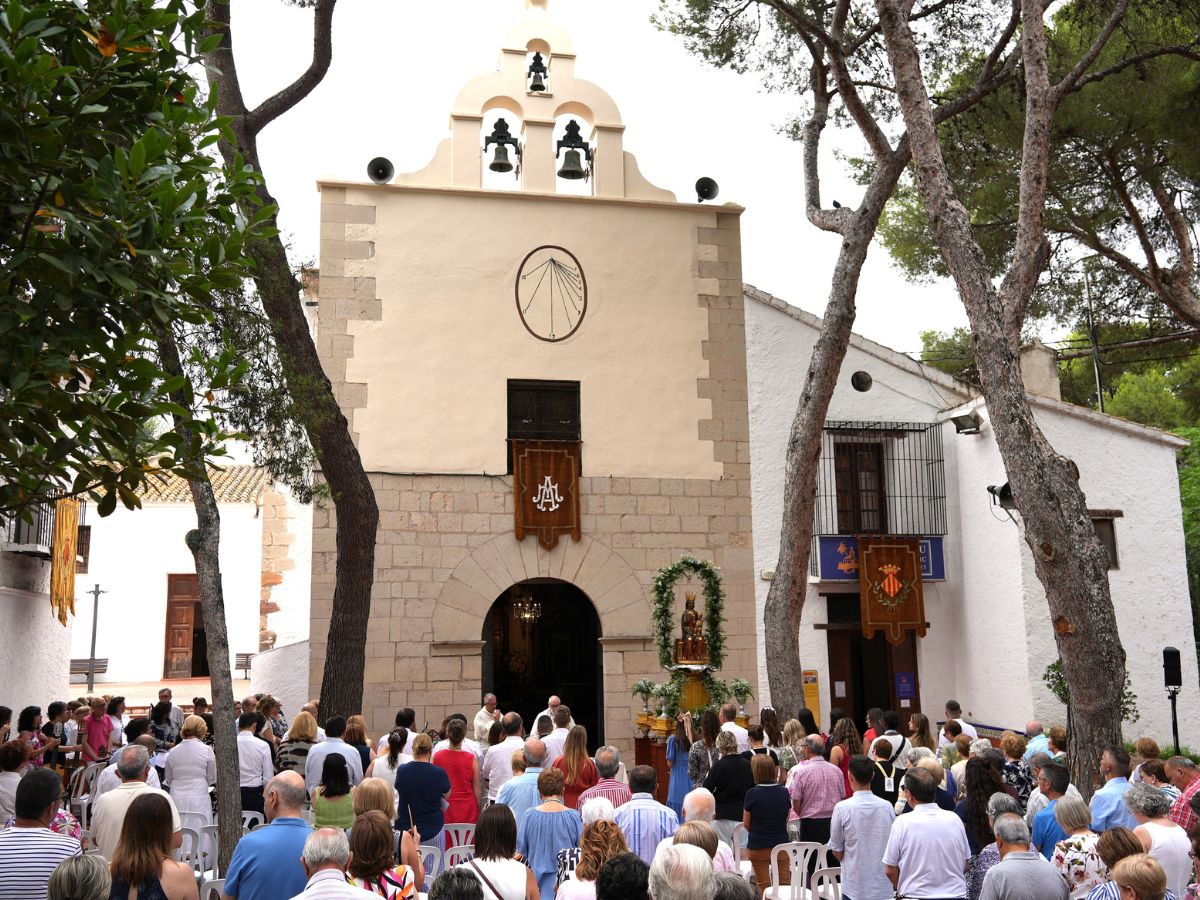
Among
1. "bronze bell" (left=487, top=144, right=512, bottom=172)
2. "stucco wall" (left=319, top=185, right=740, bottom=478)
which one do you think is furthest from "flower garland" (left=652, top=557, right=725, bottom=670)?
"bronze bell" (left=487, top=144, right=512, bottom=172)

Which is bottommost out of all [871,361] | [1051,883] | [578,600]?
[1051,883]

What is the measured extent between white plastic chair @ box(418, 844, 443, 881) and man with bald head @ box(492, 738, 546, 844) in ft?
1.68

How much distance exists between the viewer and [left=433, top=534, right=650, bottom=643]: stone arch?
13695 millimetres

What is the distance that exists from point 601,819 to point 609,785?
6.10ft

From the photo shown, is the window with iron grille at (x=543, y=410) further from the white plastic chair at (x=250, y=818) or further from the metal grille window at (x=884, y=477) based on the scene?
the white plastic chair at (x=250, y=818)

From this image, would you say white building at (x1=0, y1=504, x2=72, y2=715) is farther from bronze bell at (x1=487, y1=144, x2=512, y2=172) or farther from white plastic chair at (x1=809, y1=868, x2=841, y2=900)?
Answer: white plastic chair at (x1=809, y1=868, x2=841, y2=900)

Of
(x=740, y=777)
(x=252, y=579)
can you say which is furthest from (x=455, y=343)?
(x=252, y=579)

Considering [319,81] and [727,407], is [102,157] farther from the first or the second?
[727,407]

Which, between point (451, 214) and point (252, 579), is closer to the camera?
point (451, 214)

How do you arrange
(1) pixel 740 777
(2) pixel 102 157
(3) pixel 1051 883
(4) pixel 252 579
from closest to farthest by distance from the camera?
(2) pixel 102 157, (3) pixel 1051 883, (1) pixel 740 777, (4) pixel 252 579

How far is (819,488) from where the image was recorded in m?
16.0

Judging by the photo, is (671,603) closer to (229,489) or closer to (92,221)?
(92,221)

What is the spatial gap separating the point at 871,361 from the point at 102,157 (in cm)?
1351

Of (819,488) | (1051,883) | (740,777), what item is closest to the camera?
(1051,883)
